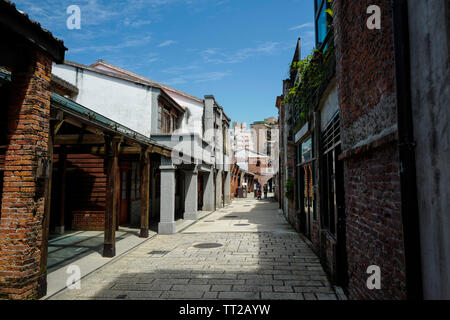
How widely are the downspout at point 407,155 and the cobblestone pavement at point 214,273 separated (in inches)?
115

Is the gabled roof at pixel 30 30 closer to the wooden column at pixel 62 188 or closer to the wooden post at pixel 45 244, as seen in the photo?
the wooden post at pixel 45 244

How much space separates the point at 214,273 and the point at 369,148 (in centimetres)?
433

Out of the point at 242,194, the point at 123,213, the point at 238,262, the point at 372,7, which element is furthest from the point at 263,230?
the point at 242,194

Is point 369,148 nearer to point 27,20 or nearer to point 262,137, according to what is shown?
point 27,20

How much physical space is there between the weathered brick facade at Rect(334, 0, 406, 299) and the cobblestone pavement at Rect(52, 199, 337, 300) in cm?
147

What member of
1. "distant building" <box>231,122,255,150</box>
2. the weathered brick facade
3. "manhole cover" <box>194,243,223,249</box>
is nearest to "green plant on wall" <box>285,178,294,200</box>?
"manhole cover" <box>194,243,223,249</box>

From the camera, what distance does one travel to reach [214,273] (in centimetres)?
638

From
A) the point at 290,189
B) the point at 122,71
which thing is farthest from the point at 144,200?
the point at 122,71

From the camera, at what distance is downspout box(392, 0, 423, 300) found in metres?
2.40

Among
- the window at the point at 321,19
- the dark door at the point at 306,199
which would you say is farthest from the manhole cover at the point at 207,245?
the window at the point at 321,19

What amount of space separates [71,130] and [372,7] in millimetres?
8284

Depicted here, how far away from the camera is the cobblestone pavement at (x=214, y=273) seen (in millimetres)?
5230

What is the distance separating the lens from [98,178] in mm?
12195

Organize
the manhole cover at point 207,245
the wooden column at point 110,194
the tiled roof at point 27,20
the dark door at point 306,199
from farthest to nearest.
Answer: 1. the dark door at point 306,199
2. the manhole cover at point 207,245
3. the wooden column at point 110,194
4. the tiled roof at point 27,20
